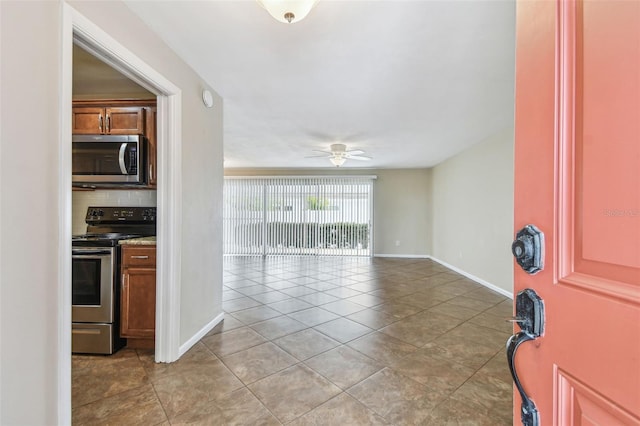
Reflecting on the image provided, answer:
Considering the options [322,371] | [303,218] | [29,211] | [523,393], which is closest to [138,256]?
[29,211]

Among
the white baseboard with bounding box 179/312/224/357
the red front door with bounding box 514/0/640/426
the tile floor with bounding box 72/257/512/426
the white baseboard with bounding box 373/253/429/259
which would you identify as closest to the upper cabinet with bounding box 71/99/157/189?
the white baseboard with bounding box 179/312/224/357

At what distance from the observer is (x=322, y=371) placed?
2053 mm

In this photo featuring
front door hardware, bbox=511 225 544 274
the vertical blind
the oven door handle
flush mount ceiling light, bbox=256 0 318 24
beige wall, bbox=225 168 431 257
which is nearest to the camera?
front door hardware, bbox=511 225 544 274

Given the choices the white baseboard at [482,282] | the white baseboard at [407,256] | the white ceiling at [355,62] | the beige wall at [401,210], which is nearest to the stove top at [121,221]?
the white ceiling at [355,62]

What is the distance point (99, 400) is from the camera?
1.71m

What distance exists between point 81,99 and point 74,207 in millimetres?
1122

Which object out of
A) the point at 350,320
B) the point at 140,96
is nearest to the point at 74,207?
the point at 140,96

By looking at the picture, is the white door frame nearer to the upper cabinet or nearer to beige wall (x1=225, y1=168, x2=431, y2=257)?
the upper cabinet

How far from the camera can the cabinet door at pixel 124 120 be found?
2.41m

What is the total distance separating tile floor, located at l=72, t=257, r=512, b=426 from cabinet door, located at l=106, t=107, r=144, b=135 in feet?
6.18

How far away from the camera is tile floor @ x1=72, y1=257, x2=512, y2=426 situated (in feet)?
5.32

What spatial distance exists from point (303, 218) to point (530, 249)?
7.16m

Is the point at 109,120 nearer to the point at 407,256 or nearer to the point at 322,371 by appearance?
the point at 322,371

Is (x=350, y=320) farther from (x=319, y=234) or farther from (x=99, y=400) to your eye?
(x=319, y=234)
